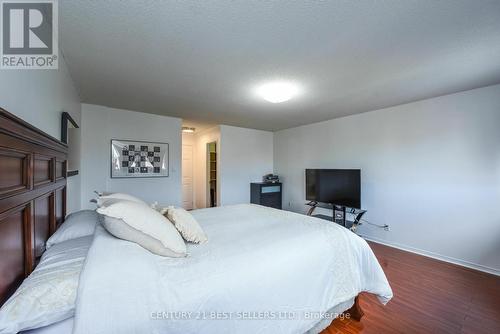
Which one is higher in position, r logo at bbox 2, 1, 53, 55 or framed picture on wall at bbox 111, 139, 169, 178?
r logo at bbox 2, 1, 53, 55

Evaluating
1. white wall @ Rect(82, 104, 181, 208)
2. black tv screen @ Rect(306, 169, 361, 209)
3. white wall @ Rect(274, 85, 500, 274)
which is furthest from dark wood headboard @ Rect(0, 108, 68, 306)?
white wall @ Rect(274, 85, 500, 274)

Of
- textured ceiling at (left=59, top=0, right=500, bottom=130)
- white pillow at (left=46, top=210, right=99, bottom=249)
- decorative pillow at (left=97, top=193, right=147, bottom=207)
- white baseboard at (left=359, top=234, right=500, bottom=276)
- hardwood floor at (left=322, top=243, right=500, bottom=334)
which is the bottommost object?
hardwood floor at (left=322, top=243, right=500, bottom=334)

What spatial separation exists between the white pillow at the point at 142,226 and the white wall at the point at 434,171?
3.60 metres

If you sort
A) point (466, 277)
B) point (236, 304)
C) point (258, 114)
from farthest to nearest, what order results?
point (258, 114)
point (466, 277)
point (236, 304)

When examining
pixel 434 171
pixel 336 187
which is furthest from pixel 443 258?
pixel 336 187

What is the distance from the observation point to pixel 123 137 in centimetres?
366

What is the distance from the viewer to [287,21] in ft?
Answer: 4.70

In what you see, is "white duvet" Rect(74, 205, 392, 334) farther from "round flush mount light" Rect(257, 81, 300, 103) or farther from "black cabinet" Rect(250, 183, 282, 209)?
"black cabinet" Rect(250, 183, 282, 209)

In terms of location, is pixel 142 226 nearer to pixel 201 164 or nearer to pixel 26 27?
pixel 26 27

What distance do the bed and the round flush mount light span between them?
1.67 metres

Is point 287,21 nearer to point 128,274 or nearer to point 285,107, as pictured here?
point 128,274

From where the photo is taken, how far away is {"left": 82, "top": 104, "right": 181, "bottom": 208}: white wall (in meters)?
3.33

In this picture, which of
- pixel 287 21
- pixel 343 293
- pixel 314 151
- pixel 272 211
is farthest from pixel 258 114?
pixel 343 293

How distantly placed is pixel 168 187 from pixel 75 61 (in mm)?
2594
